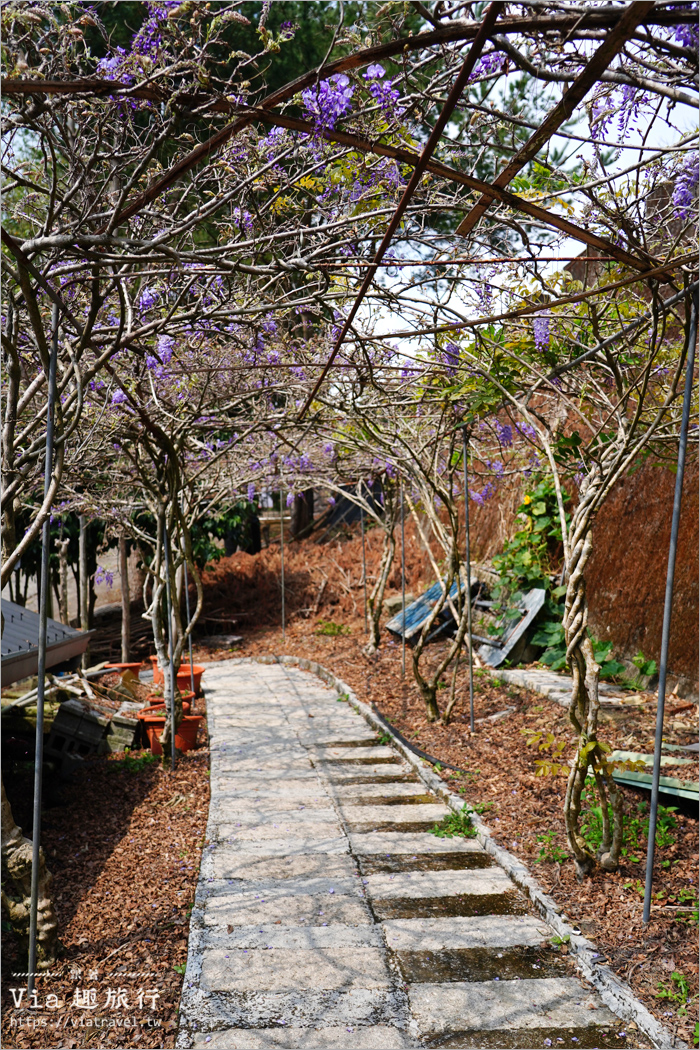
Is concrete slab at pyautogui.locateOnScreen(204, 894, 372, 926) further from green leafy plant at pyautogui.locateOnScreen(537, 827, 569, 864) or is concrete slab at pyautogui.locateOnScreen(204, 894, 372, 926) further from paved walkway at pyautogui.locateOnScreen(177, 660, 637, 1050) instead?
green leafy plant at pyautogui.locateOnScreen(537, 827, 569, 864)

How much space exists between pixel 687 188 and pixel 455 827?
3.67 meters

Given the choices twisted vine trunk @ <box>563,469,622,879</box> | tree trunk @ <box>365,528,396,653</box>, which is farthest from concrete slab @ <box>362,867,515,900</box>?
tree trunk @ <box>365,528,396,653</box>

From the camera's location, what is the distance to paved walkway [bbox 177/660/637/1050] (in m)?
2.85

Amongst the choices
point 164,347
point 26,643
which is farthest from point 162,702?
point 164,347

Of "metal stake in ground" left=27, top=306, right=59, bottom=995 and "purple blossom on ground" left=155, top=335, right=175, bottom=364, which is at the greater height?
"purple blossom on ground" left=155, top=335, right=175, bottom=364

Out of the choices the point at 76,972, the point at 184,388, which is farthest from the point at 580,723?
the point at 184,388

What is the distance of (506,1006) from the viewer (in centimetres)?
296

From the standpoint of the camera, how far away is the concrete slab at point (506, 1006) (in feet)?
9.39

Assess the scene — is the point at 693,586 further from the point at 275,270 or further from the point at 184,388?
the point at 275,270

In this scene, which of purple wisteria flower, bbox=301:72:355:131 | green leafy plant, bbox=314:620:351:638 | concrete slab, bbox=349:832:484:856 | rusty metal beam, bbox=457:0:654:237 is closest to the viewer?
rusty metal beam, bbox=457:0:654:237

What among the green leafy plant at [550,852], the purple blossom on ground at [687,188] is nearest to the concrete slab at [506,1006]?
the green leafy plant at [550,852]

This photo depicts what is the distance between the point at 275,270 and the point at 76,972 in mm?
3037

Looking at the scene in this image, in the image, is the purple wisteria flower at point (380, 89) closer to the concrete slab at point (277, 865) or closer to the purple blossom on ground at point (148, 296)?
the purple blossom on ground at point (148, 296)

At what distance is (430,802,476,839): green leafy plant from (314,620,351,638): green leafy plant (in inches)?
302
